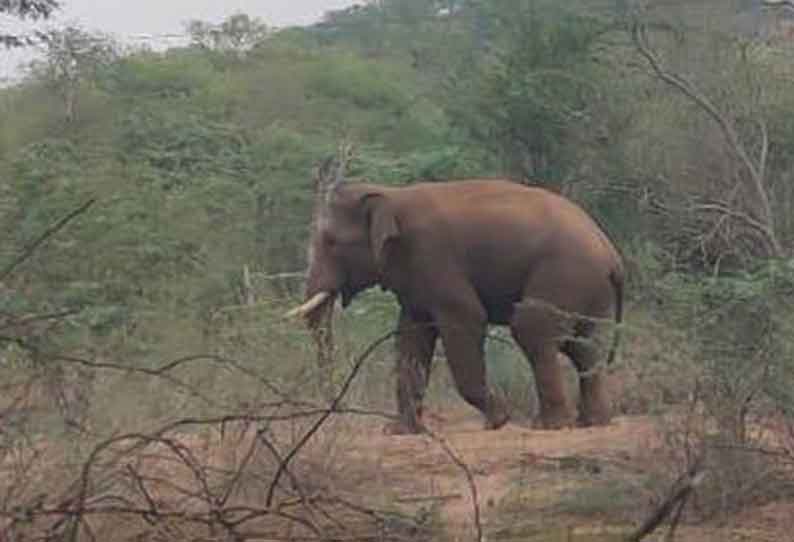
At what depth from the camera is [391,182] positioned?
2180 centimetres

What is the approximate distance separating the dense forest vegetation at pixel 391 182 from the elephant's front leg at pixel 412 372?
1.24 feet

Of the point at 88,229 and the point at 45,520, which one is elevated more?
the point at 45,520

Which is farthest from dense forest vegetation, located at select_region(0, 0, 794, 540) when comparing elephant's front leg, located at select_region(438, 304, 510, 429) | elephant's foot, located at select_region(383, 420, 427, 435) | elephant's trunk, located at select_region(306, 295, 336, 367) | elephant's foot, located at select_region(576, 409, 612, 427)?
elephant's foot, located at select_region(383, 420, 427, 435)

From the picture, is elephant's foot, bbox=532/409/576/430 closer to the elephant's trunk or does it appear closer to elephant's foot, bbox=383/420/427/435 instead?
elephant's foot, bbox=383/420/427/435

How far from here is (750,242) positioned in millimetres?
16375

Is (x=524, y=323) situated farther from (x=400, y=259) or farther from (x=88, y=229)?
(x=88, y=229)

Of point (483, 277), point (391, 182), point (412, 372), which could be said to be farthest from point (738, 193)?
point (412, 372)

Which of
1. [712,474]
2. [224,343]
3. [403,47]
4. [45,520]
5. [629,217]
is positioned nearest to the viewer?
[45,520]

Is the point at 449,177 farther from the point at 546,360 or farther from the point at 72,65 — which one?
the point at 72,65

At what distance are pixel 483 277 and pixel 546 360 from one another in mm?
751

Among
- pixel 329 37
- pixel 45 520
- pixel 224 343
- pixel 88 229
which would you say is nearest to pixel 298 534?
pixel 45 520

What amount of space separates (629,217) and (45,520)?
51.6 ft

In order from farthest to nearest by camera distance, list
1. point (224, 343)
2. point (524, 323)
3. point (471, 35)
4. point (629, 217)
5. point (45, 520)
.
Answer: point (471, 35) → point (629, 217) → point (524, 323) → point (224, 343) → point (45, 520)

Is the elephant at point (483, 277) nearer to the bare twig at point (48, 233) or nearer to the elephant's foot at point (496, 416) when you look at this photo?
the elephant's foot at point (496, 416)
